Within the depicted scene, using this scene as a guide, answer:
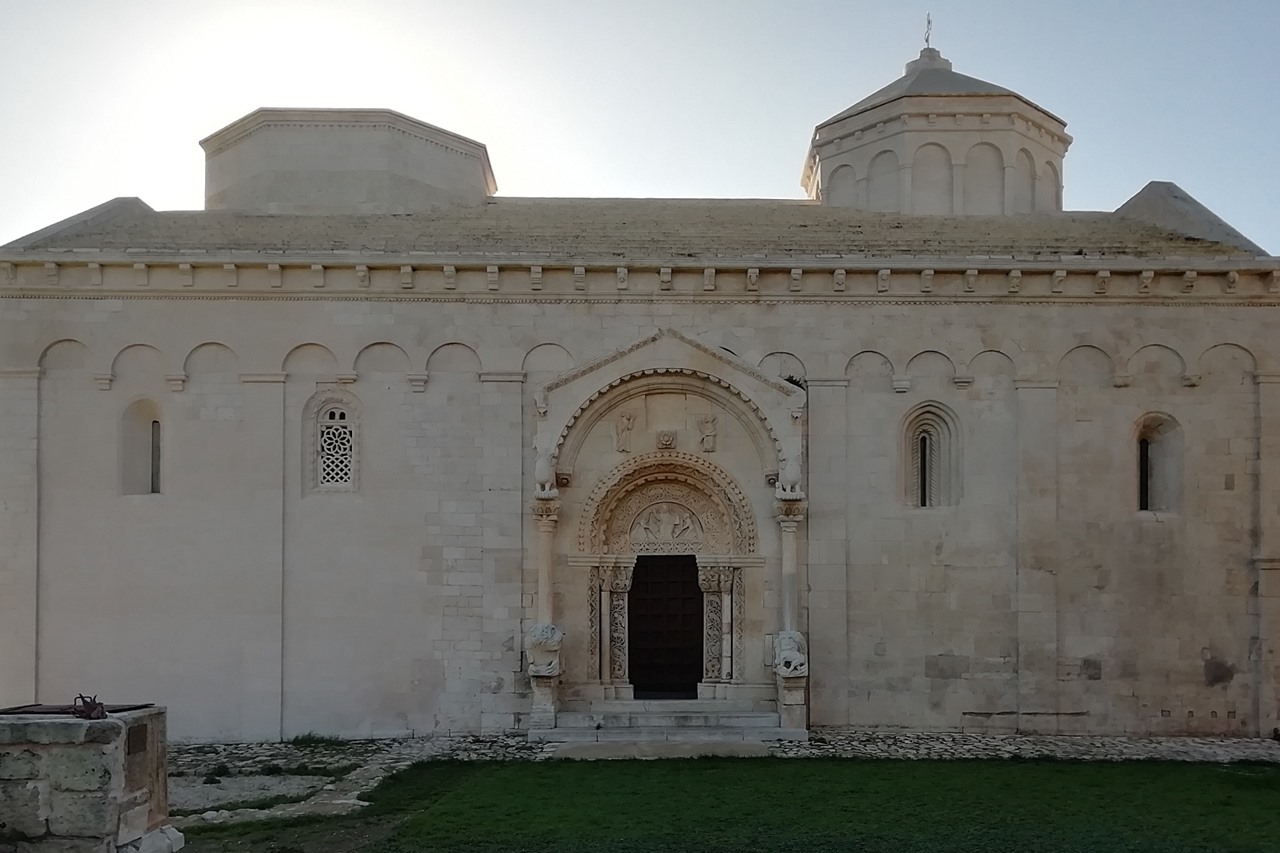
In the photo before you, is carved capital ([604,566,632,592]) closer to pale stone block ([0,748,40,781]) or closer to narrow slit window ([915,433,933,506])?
narrow slit window ([915,433,933,506])

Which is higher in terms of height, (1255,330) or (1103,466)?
(1255,330)

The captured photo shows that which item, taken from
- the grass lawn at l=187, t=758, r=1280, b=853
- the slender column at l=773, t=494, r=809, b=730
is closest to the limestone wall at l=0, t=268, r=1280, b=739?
the slender column at l=773, t=494, r=809, b=730

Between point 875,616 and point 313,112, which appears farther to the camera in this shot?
point 313,112

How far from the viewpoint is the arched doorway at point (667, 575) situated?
13.2m

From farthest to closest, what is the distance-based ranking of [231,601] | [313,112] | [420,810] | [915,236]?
[313,112], [915,236], [231,601], [420,810]

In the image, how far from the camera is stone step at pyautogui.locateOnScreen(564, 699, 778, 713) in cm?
1277

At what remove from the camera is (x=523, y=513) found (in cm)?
1302

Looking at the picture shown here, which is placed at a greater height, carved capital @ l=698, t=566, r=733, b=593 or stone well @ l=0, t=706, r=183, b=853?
carved capital @ l=698, t=566, r=733, b=593

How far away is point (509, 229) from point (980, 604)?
9.15m

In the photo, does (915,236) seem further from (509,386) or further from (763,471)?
(509,386)

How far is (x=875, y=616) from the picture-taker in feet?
42.9

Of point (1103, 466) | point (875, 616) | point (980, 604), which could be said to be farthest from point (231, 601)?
point (1103, 466)

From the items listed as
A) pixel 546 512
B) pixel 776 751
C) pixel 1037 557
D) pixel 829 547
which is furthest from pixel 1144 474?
pixel 546 512

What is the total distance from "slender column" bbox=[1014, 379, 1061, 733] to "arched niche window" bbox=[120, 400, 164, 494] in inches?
489
